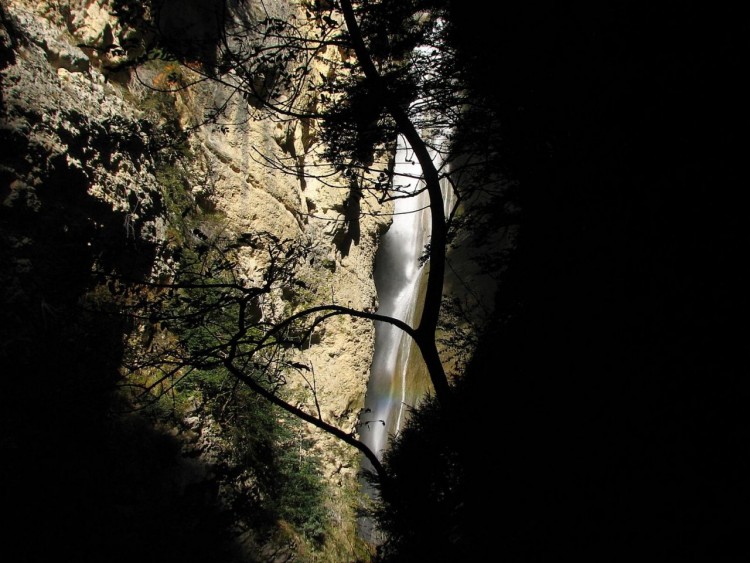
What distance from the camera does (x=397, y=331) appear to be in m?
11.7

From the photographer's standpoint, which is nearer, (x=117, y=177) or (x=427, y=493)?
(x=427, y=493)

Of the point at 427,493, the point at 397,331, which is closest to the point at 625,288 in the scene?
the point at 427,493

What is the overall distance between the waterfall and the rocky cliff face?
4.42ft

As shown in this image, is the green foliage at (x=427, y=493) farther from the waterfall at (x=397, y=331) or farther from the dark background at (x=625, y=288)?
the waterfall at (x=397, y=331)

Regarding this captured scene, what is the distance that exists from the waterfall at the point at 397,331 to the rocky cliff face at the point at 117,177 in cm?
135

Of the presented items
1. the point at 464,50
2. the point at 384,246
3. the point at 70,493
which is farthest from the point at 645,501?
the point at 384,246

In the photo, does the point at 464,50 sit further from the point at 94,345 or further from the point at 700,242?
the point at 94,345

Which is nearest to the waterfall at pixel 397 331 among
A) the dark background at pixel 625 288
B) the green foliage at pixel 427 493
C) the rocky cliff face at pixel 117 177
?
the rocky cliff face at pixel 117 177

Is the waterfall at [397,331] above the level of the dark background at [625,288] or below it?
above

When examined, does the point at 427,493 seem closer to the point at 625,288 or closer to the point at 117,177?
the point at 625,288

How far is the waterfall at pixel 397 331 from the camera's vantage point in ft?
32.5

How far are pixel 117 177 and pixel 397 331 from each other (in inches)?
323

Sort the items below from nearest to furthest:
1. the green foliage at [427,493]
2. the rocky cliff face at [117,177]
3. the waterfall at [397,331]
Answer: the green foliage at [427,493], the rocky cliff face at [117,177], the waterfall at [397,331]

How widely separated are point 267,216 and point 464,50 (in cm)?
557
